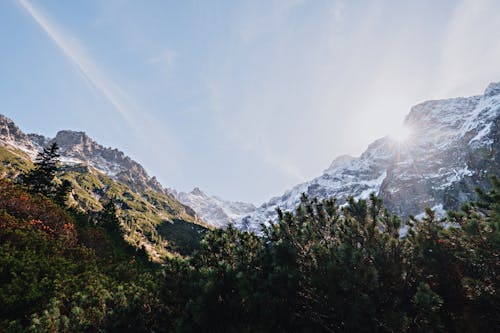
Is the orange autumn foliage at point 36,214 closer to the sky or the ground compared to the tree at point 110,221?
closer to the ground

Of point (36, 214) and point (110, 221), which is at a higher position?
point (110, 221)

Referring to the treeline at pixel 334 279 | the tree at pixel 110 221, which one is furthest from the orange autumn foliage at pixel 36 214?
the treeline at pixel 334 279

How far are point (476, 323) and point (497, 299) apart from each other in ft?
3.87

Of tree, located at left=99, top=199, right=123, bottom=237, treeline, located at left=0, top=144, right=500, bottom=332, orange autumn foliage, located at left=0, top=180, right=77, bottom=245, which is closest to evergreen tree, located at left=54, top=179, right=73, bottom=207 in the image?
tree, located at left=99, top=199, right=123, bottom=237

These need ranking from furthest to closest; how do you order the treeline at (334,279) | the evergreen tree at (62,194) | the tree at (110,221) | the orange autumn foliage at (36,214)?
the tree at (110,221) → the evergreen tree at (62,194) → the orange autumn foliage at (36,214) → the treeline at (334,279)

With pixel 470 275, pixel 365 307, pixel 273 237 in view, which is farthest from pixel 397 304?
pixel 273 237

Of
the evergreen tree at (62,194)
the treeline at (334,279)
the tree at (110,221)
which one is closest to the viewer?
the treeline at (334,279)

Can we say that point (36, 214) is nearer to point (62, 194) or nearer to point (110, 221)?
point (62, 194)

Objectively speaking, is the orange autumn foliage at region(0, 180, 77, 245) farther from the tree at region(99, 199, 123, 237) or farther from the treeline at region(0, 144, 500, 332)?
the treeline at region(0, 144, 500, 332)

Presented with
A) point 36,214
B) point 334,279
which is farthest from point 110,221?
point 334,279

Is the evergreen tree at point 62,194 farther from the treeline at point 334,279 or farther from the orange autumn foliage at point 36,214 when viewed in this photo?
the treeline at point 334,279

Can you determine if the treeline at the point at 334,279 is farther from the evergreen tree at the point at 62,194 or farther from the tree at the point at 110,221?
the evergreen tree at the point at 62,194

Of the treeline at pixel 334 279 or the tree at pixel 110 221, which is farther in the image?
the tree at pixel 110 221

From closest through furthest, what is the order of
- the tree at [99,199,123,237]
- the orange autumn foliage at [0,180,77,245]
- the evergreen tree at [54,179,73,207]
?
1. the orange autumn foliage at [0,180,77,245]
2. the evergreen tree at [54,179,73,207]
3. the tree at [99,199,123,237]
